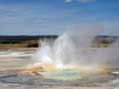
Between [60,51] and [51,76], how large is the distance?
9931 millimetres

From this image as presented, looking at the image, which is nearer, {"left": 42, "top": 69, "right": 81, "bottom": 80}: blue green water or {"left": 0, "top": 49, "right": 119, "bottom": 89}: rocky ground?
{"left": 0, "top": 49, "right": 119, "bottom": 89}: rocky ground

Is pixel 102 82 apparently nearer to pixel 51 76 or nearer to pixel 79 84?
pixel 79 84

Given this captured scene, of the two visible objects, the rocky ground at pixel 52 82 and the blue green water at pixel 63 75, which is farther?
the blue green water at pixel 63 75

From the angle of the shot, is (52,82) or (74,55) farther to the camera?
(74,55)

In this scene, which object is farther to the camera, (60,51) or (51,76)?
(60,51)

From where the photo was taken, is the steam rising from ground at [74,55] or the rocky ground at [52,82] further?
the steam rising from ground at [74,55]

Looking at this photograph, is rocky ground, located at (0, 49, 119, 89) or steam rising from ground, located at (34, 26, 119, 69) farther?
steam rising from ground, located at (34, 26, 119, 69)

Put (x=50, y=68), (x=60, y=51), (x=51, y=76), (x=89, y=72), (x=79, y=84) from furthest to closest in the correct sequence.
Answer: (x=60, y=51)
(x=50, y=68)
(x=89, y=72)
(x=51, y=76)
(x=79, y=84)

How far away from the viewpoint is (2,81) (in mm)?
20906

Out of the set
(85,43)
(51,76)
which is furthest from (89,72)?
(85,43)

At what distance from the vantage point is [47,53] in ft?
112

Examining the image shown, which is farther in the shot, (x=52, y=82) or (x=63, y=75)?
(x=63, y=75)

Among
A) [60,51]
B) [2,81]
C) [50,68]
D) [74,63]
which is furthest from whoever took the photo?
[60,51]

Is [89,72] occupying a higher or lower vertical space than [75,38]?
lower
